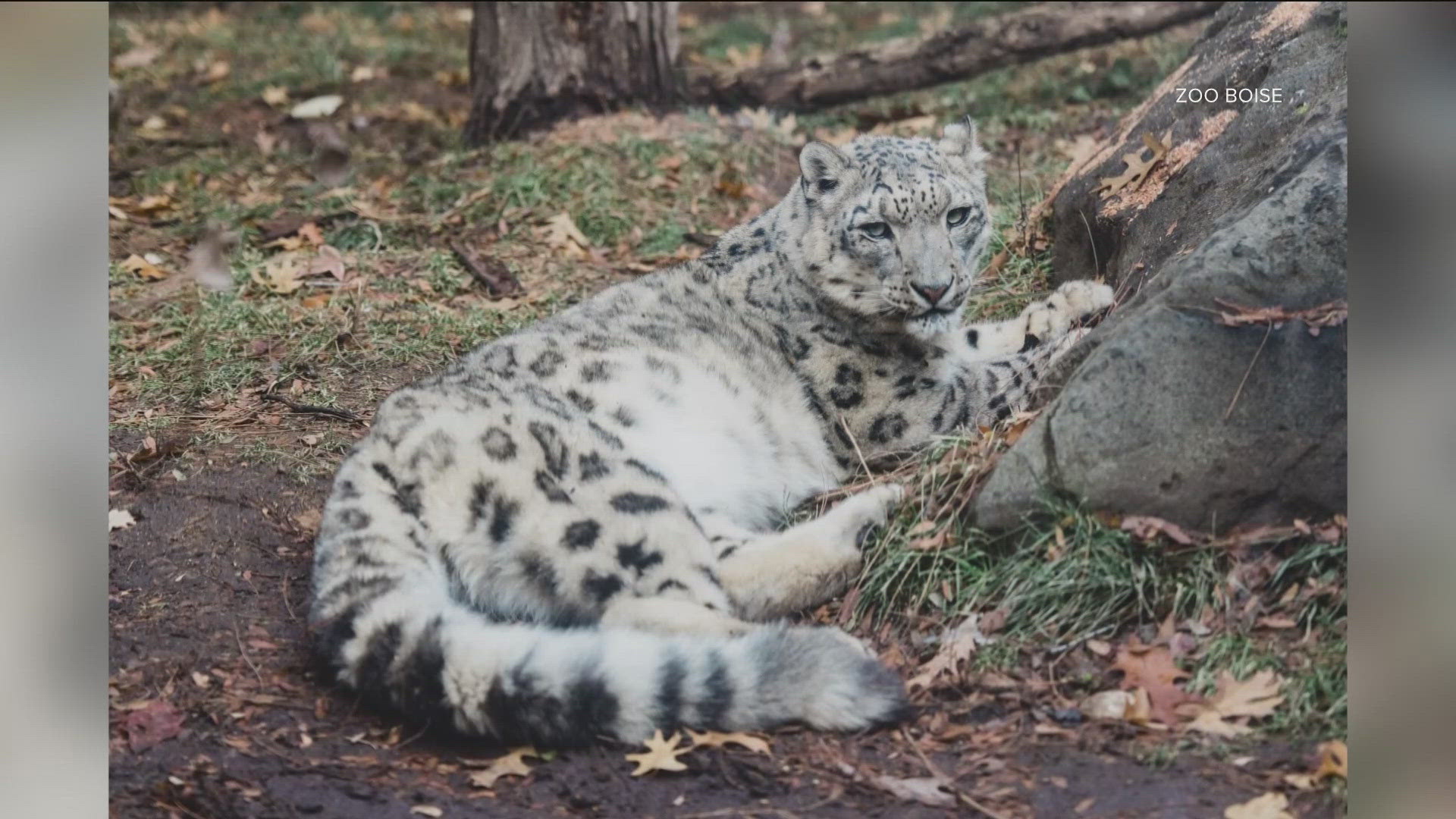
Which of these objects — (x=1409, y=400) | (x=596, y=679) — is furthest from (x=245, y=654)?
(x=1409, y=400)

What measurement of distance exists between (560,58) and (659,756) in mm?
4387

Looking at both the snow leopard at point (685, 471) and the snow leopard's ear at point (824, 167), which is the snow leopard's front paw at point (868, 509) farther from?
the snow leopard's ear at point (824, 167)

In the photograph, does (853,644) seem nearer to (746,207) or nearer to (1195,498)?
(1195,498)

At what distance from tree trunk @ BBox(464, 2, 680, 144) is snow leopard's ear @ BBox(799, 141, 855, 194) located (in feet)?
8.65

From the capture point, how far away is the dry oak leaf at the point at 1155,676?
3.03 meters

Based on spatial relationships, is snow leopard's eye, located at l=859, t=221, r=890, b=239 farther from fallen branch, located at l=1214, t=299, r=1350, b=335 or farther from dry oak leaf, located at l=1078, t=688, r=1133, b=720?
dry oak leaf, located at l=1078, t=688, r=1133, b=720

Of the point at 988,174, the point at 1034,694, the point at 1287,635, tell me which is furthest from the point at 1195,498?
the point at 988,174

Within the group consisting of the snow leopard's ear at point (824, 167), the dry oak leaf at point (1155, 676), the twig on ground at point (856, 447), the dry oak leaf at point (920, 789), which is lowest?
the dry oak leaf at point (920, 789)

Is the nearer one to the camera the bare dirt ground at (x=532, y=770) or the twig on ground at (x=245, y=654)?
the bare dirt ground at (x=532, y=770)

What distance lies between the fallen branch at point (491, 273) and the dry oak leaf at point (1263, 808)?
3385mm

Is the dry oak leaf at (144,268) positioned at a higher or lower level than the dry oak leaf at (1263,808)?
higher

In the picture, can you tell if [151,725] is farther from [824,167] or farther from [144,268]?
[144,268]

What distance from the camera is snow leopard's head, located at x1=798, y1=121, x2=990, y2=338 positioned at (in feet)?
13.6

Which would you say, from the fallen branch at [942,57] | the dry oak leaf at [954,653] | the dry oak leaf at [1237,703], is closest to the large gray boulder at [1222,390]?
the dry oak leaf at [954,653]
